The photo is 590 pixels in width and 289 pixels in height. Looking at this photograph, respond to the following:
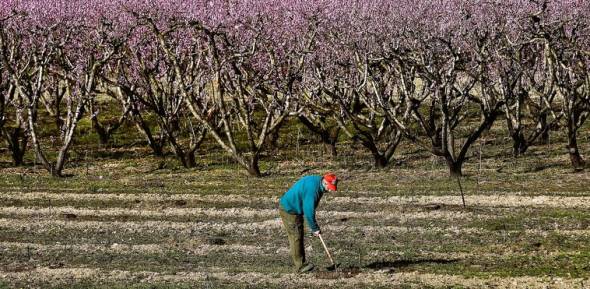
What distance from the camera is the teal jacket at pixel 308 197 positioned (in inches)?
801

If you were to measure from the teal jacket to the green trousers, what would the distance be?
0.86 ft

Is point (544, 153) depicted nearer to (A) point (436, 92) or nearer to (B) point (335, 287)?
(A) point (436, 92)

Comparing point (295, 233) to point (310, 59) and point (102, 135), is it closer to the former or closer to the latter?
point (310, 59)

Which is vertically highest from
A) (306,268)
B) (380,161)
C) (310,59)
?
(310,59)

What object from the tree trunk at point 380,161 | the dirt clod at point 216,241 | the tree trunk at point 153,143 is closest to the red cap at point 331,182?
the dirt clod at point 216,241

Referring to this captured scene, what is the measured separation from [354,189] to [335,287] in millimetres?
15265

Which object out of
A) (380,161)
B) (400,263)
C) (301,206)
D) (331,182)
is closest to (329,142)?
(380,161)

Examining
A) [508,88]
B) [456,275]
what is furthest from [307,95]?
[456,275]

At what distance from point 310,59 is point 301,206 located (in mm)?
24751

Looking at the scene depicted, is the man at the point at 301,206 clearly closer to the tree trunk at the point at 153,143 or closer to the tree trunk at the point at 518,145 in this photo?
the tree trunk at the point at 518,145

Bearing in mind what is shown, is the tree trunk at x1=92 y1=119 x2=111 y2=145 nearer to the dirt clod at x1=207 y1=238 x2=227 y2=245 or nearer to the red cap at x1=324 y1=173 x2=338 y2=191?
the dirt clod at x1=207 y1=238 x2=227 y2=245

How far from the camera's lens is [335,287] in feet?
67.1

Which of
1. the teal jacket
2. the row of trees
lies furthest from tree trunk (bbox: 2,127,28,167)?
the teal jacket

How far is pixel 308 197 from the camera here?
20.5 m
